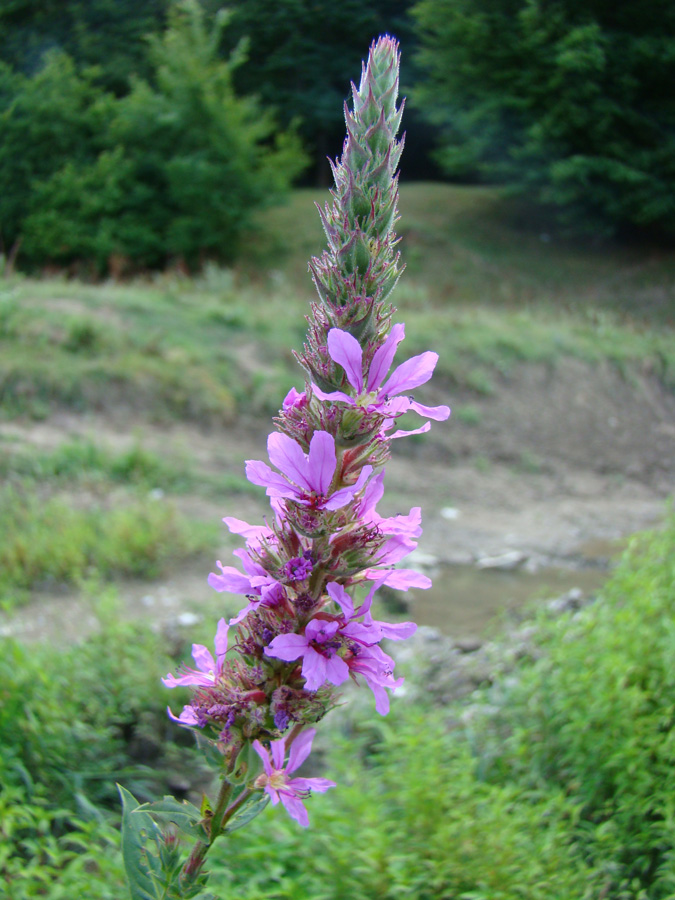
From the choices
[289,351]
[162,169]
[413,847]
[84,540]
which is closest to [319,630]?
[413,847]

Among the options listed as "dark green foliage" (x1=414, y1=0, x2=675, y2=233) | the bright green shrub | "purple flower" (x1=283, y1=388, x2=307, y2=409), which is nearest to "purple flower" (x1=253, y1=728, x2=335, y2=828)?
"purple flower" (x1=283, y1=388, x2=307, y2=409)

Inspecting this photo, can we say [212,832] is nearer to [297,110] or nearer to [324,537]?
[324,537]

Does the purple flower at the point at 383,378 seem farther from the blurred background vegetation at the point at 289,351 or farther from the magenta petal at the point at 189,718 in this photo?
the blurred background vegetation at the point at 289,351

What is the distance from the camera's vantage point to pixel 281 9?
16.8 m

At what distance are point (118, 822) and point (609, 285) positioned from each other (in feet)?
65.2

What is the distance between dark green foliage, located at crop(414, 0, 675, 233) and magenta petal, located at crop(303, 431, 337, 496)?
2079 centimetres

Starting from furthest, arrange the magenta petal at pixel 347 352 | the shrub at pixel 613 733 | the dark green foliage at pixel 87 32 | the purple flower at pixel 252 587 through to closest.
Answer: the dark green foliage at pixel 87 32
the shrub at pixel 613 733
the purple flower at pixel 252 587
the magenta petal at pixel 347 352

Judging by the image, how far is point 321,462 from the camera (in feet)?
3.69

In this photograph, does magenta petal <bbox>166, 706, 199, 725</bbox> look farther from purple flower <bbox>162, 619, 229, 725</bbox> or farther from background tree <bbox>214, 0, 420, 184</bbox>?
background tree <bbox>214, 0, 420, 184</bbox>

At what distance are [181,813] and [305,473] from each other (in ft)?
2.13

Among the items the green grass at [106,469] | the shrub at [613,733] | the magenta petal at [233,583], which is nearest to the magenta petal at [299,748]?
the magenta petal at [233,583]

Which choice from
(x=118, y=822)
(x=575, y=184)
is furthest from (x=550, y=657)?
(x=575, y=184)

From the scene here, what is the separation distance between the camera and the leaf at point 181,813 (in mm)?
1232

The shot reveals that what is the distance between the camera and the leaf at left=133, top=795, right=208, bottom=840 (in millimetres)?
1232
